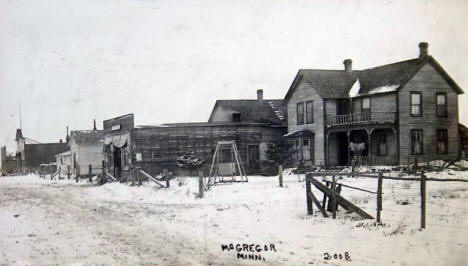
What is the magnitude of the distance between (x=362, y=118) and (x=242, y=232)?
19.4 metres

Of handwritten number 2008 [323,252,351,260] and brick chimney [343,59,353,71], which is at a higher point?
brick chimney [343,59,353,71]

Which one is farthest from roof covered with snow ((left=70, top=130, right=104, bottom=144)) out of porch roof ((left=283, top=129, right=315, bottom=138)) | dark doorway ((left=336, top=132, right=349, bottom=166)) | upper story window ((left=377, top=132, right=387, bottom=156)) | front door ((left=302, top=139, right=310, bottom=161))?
upper story window ((left=377, top=132, right=387, bottom=156))

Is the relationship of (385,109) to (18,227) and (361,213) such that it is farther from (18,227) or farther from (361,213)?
(18,227)

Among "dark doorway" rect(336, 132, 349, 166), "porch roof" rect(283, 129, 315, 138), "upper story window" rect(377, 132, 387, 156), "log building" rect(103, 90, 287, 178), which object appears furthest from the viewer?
"dark doorway" rect(336, 132, 349, 166)

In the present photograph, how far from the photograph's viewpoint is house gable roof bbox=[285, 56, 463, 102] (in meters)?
25.5

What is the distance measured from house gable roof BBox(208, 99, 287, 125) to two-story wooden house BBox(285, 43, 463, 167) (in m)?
5.17

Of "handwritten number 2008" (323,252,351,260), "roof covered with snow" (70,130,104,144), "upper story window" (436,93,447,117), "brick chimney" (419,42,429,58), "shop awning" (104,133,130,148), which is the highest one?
"brick chimney" (419,42,429,58)

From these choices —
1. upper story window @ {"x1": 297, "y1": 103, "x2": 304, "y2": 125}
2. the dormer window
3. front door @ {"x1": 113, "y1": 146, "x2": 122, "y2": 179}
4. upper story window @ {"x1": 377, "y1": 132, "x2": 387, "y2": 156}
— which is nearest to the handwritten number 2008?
upper story window @ {"x1": 377, "y1": 132, "x2": 387, "y2": 156}

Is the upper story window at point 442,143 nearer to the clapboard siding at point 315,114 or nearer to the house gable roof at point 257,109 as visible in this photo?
the clapboard siding at point 315,114

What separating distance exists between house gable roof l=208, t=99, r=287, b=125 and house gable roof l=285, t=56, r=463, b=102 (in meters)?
4.79

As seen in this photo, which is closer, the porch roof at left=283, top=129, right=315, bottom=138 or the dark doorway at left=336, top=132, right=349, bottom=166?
the porch roof at left=283, top=129, right=315, bottom=138

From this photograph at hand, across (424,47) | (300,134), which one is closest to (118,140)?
(300,134)

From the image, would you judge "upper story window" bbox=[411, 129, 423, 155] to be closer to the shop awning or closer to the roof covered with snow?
the shop awning

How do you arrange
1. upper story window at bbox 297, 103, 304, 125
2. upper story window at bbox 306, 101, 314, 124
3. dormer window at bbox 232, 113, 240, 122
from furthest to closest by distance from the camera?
1. dormer window at bbox 232, 113, 240, 122
2. upper story window at bbox 297, 103, 304, 125
3. upper story window at bbox 306, 101, 314, 124
